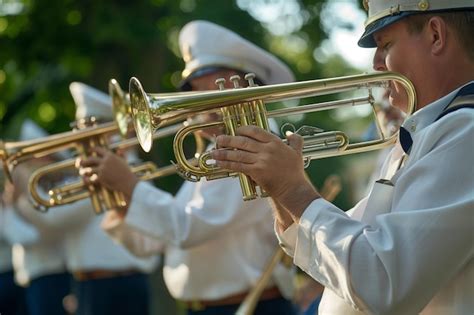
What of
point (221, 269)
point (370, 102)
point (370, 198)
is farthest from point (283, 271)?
point (370, 198)

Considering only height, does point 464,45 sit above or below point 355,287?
above

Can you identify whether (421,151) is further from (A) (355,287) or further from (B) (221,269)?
(B) (221,269)

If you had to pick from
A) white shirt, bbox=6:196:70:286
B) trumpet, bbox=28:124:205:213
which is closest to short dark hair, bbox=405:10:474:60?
trumpet, bbox=28:124:205:213

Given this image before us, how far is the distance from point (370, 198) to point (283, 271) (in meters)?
2.68

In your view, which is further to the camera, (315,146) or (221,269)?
(221,269)

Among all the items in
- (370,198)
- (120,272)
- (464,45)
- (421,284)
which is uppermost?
(464,45)

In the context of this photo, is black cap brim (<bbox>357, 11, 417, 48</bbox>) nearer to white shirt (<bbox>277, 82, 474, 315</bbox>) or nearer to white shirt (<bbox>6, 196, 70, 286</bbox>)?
white shirt (<bbox>277, 82, 474, 315</bbox>)

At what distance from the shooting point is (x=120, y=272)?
25.7 feet

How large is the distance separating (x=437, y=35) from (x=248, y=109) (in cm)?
63

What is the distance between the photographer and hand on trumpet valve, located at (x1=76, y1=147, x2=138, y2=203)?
520cm

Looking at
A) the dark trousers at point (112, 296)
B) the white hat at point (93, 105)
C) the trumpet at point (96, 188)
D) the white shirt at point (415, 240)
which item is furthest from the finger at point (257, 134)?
the dark trousers at point (112, 296)

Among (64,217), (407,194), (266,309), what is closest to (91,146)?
(266,309)

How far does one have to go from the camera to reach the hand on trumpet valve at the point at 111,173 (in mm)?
5203

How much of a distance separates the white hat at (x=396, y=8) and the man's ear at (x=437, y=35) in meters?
0.03
